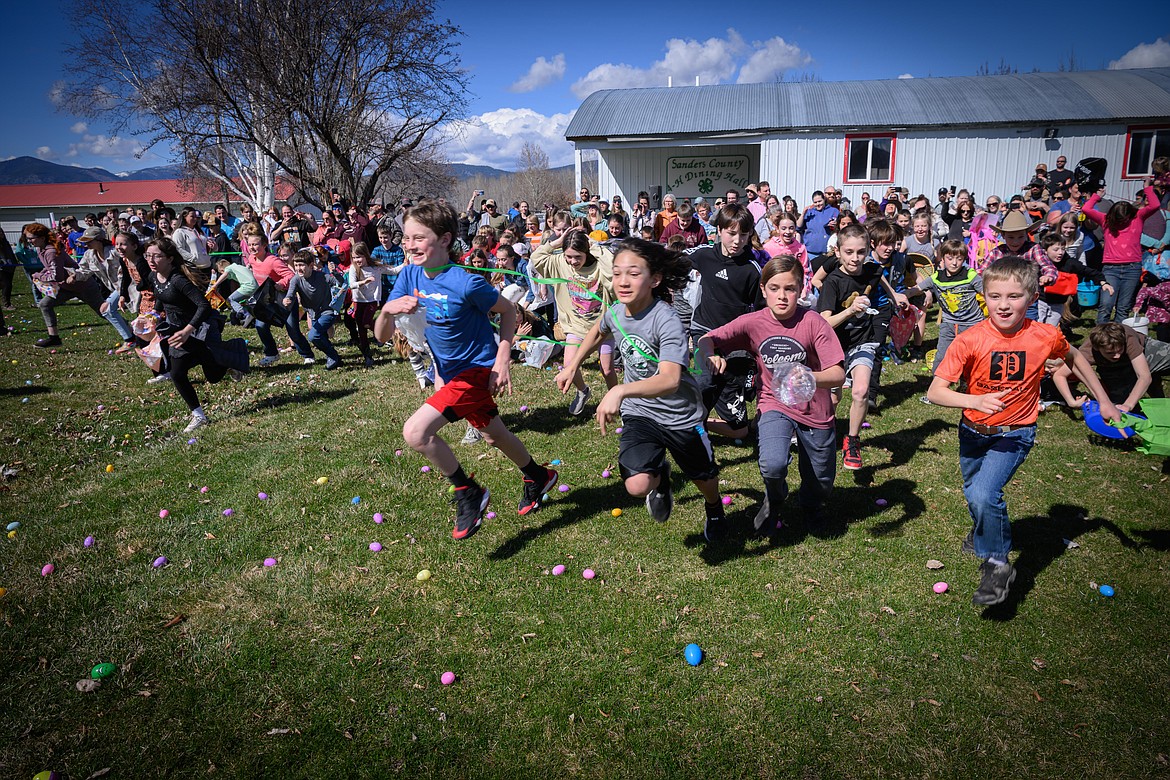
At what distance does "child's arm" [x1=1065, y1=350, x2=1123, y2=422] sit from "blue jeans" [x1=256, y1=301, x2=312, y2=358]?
405 inches

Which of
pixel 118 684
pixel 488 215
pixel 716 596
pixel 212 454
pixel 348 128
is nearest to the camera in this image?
pixel 118 684

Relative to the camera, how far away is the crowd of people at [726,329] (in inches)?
151

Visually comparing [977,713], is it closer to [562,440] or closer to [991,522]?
[991,522]

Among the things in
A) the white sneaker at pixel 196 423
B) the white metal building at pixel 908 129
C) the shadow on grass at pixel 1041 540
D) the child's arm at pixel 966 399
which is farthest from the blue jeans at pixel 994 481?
the white metal building at pixel 908 129

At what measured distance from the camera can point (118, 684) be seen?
12.0 feet

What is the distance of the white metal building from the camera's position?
22750 millimetres

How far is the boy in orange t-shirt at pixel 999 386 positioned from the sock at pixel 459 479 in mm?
3168

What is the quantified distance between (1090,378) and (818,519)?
6.43 feet

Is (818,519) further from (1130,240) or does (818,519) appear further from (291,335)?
(291,335)

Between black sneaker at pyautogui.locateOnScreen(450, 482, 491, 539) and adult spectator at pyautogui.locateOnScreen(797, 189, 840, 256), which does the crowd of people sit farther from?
adult spectator at pyautogui.locateOnScreen(797, 189, 840, 256)

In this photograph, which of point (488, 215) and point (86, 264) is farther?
point (488, 215)

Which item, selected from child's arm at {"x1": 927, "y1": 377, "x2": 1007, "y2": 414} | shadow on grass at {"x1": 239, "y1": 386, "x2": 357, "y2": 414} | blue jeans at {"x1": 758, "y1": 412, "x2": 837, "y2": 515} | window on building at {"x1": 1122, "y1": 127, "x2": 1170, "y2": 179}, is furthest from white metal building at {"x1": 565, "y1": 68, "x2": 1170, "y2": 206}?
child's arm at {"x1": 927, "y1": 377, "x2": 1007, "y2": 414}

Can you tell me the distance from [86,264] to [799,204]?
72.0 feet

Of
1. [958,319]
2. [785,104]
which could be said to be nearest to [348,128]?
[785,104]
